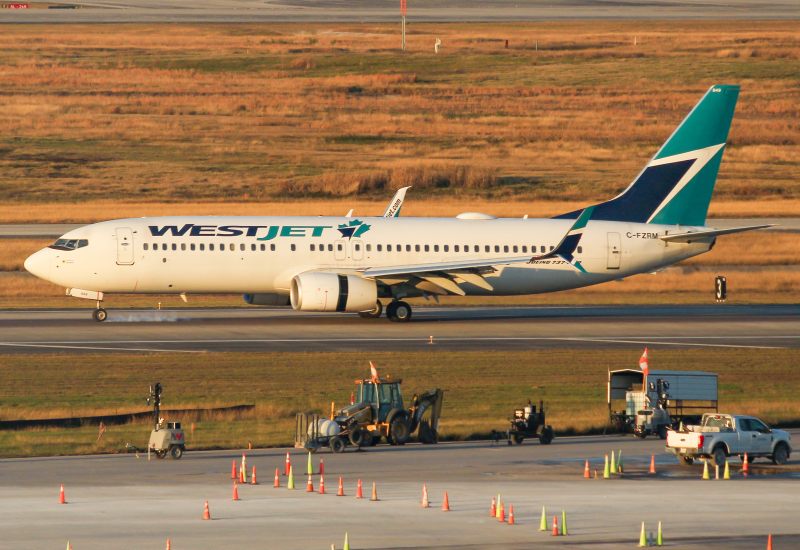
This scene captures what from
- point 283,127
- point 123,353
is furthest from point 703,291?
point 283,127

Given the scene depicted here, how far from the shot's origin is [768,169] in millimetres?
111000

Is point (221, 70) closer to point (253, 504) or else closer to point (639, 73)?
point (639, 73)

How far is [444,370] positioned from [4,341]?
60.0ft

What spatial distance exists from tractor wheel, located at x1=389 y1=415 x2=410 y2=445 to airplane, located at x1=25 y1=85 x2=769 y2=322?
19.9 metres

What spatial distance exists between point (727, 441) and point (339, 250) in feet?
89.4

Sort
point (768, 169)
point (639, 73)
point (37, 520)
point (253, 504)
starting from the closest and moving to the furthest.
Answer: point (37, 520) < point (253, 504) < point (768, 169) < point (639, 73)

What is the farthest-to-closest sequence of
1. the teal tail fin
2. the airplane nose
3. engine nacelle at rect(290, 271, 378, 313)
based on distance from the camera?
1. the teal tail fin
2. the airplane nose
3. engine nacelle at rect(290, 271, 378, 313)

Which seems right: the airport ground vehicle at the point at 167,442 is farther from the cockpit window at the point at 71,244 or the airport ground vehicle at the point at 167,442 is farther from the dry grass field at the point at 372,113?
the dry grass field at the point at 372,113

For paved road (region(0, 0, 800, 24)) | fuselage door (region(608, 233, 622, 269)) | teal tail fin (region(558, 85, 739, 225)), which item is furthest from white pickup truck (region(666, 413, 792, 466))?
paved road (region(0, 0, 800, 24))

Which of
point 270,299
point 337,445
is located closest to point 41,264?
point 270,299

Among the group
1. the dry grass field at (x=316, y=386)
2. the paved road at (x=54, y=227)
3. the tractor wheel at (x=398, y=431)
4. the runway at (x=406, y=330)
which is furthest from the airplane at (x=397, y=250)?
the tractor wheel at (x=398, y=431)

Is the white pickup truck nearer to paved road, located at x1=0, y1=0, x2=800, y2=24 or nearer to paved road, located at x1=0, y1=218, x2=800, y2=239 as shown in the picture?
paved road, located at x1=0, y1=218, x2=800, y2=239

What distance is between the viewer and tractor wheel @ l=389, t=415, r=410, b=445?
101 feet

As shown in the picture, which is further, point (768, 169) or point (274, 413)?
point (768, 169)
